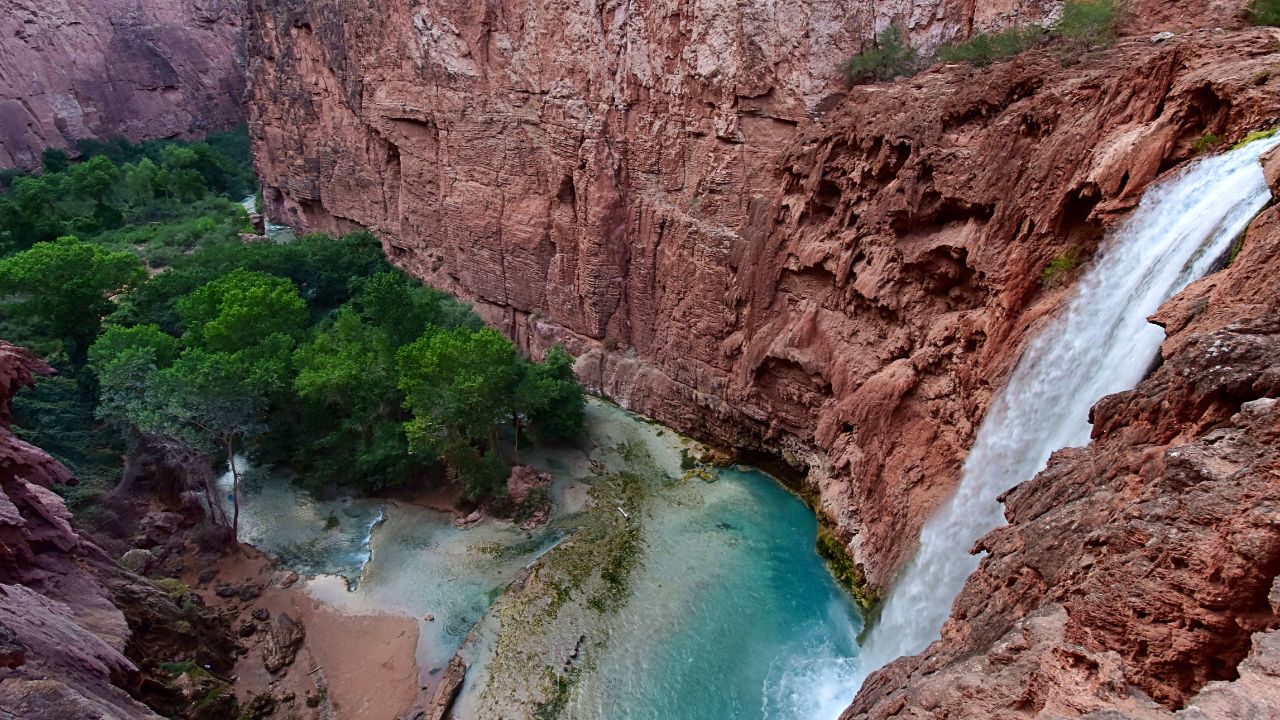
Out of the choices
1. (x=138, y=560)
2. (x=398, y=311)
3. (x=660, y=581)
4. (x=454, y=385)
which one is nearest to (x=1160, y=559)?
(x=660, y=581)

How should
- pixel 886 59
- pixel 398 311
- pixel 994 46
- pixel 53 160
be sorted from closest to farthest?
pixel 994 46
pixel 886 59
pixel 398 311
pixel 53 160

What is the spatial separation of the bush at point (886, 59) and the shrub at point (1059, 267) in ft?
26.4

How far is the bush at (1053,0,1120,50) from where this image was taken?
49.8ft

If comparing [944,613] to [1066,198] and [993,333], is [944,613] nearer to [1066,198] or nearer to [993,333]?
[993,333]

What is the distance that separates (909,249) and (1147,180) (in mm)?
5187

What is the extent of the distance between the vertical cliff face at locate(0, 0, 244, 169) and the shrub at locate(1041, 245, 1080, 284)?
190 ft

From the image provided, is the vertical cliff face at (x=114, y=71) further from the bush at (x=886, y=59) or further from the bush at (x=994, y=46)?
the bush at (x=994, y=46)

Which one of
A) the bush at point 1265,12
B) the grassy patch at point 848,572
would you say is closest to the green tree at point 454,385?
the grassy patch at point 848,572

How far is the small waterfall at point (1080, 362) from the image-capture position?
32.7ft

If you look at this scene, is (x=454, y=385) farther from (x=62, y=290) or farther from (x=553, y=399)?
(x=62, y=290)

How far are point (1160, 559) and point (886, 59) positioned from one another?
16.2m

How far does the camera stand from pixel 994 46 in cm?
1694

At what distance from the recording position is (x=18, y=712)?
24.6 feet

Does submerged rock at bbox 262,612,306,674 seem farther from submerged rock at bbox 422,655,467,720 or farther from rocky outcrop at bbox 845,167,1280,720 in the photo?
rocky outcrop at bbox 845,167,1280,720
